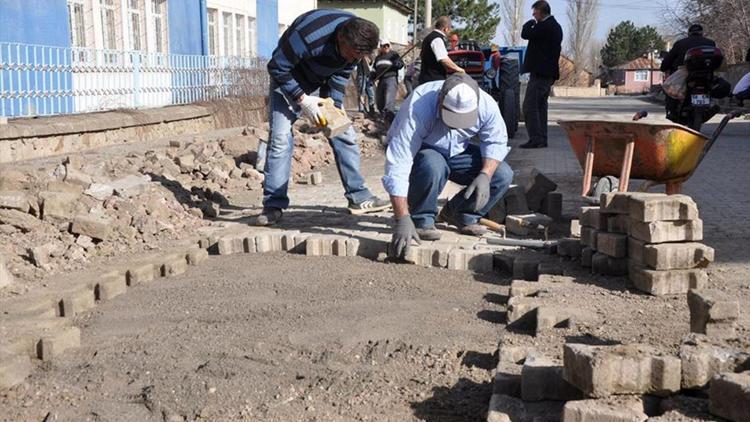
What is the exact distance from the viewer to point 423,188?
5477mm

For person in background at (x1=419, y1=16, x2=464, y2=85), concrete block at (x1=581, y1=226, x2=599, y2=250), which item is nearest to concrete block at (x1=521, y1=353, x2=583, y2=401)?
concrete block at (x1=581, y1=226, x2=599, y2=250)

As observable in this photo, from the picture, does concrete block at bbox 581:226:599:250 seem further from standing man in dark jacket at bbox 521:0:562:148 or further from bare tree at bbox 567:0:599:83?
bare tree at bbox 567:0:599:83

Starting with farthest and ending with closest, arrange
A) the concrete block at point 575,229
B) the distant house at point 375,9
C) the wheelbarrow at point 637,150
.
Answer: the distant house at point 375,9
the wheelbarrow at point 637,150
the concrete block at point 575,229

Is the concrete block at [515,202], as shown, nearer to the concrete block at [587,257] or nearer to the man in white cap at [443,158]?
the man in white cap at [443,158]

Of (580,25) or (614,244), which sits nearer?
(614,244)

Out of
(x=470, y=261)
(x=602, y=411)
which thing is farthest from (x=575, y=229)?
(x=602, y=411)

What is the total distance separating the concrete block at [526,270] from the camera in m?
4.90

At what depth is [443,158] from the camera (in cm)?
555

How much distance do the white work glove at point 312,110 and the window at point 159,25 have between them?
34.5ft

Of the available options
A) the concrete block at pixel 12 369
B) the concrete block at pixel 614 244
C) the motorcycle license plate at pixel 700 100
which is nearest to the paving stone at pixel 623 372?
the concrete block at pixel 614 244

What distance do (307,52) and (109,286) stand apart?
2.22 m

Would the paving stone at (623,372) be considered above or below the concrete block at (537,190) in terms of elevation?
below

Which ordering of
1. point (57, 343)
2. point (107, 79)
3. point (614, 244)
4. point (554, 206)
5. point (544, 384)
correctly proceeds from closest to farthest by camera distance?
1. point (544, 384)
2. point (57, 343)
3. point (614, 244)
4. point (554, 206)
5. point (107, 79)

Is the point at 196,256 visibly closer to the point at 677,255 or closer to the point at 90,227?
the point at 90,227
